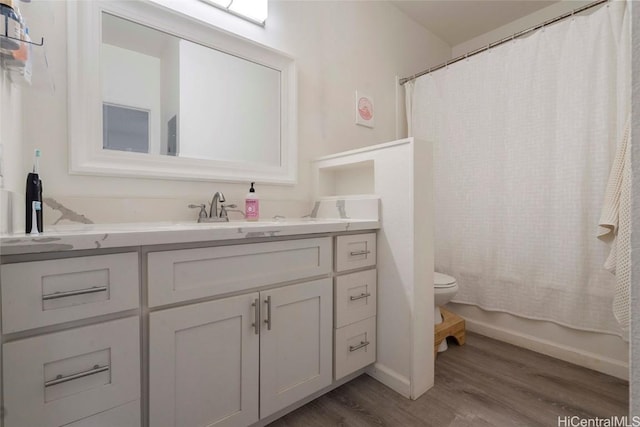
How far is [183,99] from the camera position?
1507 mm

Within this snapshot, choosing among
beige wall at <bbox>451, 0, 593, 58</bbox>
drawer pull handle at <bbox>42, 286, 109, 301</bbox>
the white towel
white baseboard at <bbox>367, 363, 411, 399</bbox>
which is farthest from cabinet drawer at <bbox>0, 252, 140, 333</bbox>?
beige wall at <bbox>451, 0, 593, 58</bbox>

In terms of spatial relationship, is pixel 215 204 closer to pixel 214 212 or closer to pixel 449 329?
pixel 214 212

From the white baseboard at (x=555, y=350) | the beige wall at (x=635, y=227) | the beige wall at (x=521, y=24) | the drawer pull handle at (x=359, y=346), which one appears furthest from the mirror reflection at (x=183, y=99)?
the beige wall at (x=521, y=24)

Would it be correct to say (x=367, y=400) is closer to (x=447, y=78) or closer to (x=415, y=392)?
(x=415, y=392)

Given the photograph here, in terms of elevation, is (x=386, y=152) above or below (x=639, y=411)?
above

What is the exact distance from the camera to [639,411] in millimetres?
347

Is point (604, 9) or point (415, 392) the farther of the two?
point (604, 9)

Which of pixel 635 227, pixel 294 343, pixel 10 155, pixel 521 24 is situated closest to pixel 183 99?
pixel 10 155

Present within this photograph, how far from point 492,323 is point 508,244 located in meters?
0.57

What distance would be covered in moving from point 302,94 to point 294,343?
146 centimetres

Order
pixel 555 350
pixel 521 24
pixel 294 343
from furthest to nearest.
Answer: pixel 521 24 → pixel 555 350 → pixel 294 343

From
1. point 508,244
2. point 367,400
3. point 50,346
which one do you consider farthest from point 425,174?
point 50,346

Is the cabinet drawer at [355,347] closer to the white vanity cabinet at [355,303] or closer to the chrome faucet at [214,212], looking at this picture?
the white vanity cabinet at [355,303]

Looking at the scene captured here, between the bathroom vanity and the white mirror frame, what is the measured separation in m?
0.42
